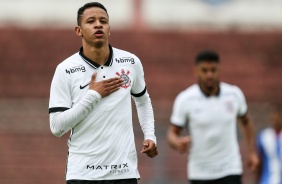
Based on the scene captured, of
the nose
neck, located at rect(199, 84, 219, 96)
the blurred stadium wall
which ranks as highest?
the blurred stadium wall

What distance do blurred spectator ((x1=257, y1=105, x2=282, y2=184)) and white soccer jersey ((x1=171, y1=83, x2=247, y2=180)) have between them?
114 inches

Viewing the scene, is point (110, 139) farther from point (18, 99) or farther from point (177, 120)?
point (18, 99)

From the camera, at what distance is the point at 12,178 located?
17016mm

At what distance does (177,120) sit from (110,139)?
127 inches

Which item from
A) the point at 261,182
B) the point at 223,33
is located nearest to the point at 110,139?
the point at 261,182

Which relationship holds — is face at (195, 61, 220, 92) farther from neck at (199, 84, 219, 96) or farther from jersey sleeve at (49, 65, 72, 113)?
jersey sleeve at (49, 65, 72, 113)

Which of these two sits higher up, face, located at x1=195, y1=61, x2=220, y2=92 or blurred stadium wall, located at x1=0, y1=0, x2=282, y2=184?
blurred stadium wall, located at x1=0, y1=0, x2=282, y2=184

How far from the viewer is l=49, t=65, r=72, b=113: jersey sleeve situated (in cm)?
619

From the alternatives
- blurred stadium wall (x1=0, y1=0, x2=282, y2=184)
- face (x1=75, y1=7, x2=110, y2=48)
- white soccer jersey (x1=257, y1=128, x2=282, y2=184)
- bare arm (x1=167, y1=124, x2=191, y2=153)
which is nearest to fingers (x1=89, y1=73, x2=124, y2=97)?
face (x1=75, y1=7, x2=110, y2=48)

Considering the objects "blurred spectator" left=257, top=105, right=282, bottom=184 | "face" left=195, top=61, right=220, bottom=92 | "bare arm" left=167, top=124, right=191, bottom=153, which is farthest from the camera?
Result: "blurred spectator" left=257, top=105, right=282, bottom=184

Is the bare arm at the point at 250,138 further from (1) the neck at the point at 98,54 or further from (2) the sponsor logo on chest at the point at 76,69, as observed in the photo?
(2) the sponsor logo on chest at the point at 76,69

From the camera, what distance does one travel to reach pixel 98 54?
20.6ft

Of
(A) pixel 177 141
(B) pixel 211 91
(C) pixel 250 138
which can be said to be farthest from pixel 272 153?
(A) pixel 177 141

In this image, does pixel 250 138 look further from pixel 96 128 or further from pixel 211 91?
pixel 96 128
